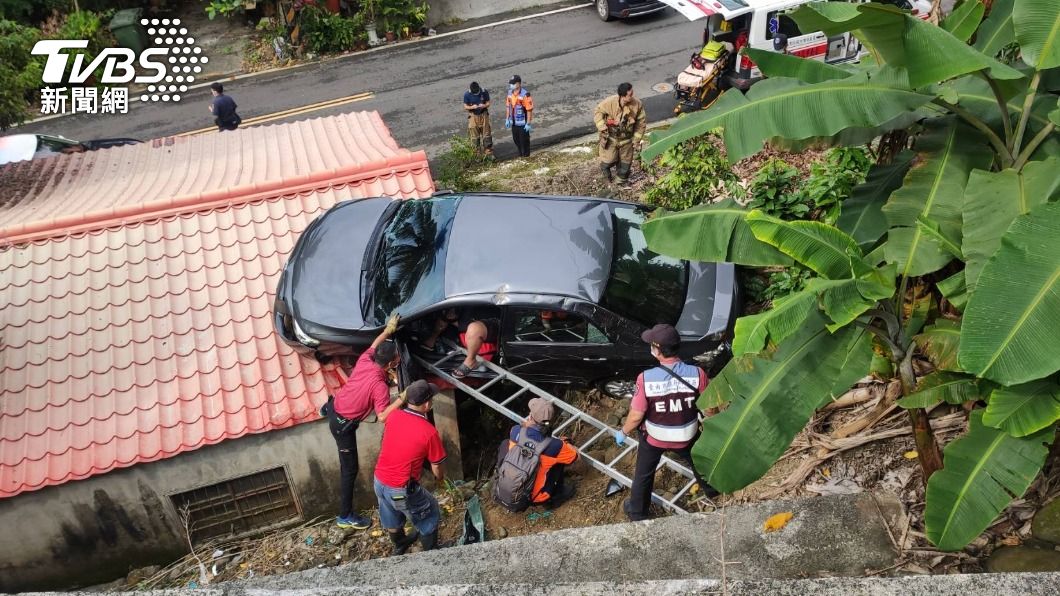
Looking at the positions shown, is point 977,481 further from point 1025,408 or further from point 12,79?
point 12,79

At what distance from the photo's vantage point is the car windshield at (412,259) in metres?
6.68

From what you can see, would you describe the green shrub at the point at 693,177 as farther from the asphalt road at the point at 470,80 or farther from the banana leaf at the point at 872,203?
the asphalt road at the point at 470,80

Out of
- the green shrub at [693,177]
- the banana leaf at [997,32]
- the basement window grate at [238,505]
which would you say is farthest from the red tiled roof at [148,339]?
the banana leaf at [997,32]

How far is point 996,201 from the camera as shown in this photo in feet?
13.9

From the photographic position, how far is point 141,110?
52.6 feet

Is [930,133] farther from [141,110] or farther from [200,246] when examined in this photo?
[141,110]

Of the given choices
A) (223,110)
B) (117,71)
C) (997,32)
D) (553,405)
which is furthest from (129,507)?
(117,71)

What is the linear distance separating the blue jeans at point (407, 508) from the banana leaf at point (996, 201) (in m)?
4.00

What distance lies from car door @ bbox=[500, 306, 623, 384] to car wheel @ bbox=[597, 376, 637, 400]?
166mm

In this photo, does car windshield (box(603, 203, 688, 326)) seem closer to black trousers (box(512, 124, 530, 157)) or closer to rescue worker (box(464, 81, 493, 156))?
black trousers (box(512, 124, 530, 157))

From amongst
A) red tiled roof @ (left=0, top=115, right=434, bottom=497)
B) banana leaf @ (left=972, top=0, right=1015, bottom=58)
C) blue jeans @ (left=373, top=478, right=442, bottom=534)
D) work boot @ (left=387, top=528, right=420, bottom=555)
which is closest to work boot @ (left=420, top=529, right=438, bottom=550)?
blue jeans @ (left=373, top=478, right=442, bottom=534)

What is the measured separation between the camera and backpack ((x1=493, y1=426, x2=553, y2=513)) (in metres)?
6.14

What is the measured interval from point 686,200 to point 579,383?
2.26 m

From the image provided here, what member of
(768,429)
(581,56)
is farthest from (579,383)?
(581,56)
